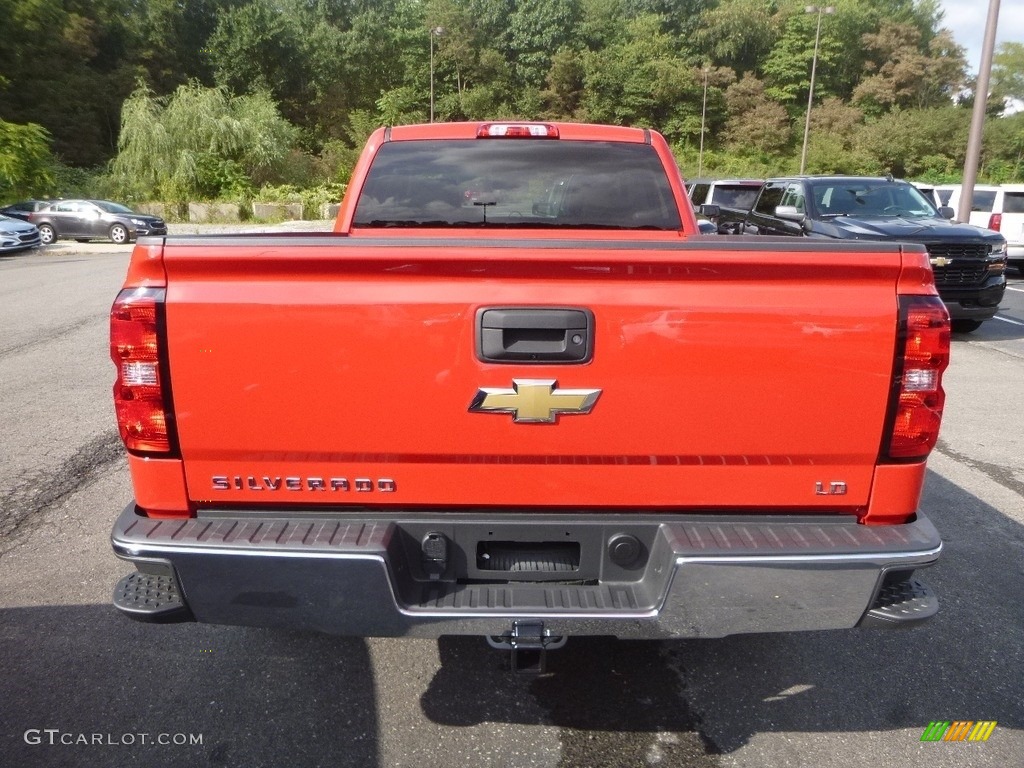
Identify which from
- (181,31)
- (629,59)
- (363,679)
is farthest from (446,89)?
(363,679)

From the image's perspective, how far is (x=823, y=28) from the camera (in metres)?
79.1

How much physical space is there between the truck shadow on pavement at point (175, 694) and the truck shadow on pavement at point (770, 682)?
37 cm

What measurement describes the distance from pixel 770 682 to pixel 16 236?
82.6 ft

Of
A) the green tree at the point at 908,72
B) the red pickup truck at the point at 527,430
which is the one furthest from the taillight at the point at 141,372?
the green tree at the point at 908,72

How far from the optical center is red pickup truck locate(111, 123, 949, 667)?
2229mm

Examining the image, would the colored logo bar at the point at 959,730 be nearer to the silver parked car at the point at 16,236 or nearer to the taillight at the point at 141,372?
the taillight at the point at 141,372

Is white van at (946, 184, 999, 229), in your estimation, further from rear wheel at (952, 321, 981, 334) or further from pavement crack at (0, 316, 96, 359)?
pavement crack at (0, 316, 96, 359)

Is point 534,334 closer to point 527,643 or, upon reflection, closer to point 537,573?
point 537,573

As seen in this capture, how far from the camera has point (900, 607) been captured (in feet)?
7.86

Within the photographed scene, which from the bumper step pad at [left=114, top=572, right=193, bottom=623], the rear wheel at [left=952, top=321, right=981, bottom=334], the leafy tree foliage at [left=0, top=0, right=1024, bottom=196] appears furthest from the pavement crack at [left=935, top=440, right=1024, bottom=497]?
the leafy tree foliage at [left=0, top=0, right=1024, bottom=196]

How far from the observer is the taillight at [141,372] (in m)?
2.22

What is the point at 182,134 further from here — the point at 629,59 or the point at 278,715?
the point at 629,59

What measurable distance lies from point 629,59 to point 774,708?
7995cm

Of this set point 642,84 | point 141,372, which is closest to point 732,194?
point 141,372
